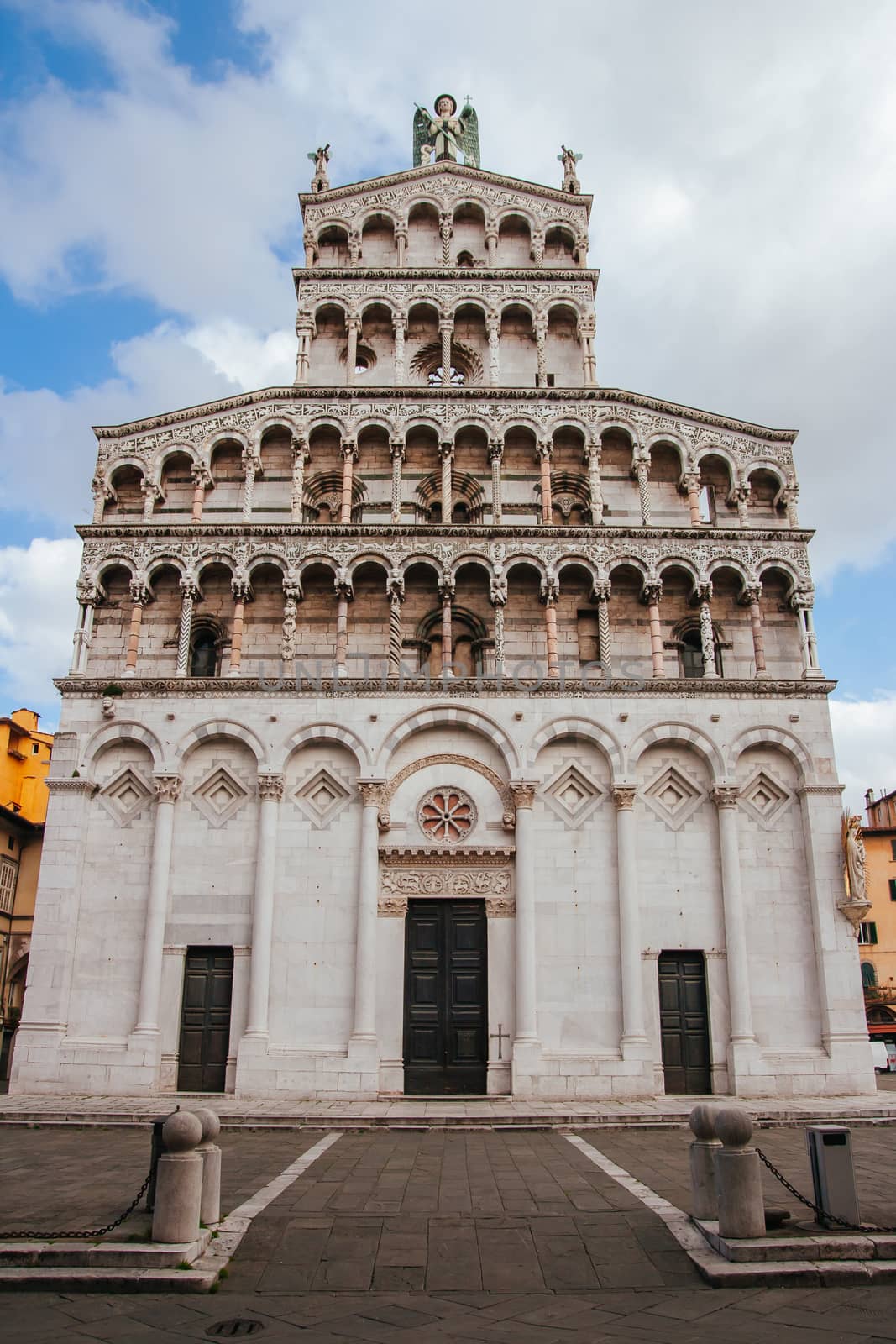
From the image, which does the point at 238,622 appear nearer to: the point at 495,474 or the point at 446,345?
the point at 495,474

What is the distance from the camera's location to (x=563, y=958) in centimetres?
2317

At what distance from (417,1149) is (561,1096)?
6.49m

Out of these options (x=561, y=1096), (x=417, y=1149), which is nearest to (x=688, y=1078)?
(x=561, y=1096)

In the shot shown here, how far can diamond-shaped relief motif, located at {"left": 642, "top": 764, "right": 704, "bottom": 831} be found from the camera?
80.2ft

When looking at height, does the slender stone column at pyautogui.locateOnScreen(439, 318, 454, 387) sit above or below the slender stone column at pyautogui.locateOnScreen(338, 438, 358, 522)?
above

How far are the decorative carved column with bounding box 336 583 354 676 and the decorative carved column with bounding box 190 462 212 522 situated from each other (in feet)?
14.5

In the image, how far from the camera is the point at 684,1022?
23.1 meters

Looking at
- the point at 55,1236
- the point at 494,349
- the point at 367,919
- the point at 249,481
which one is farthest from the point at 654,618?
the point at 55,1236

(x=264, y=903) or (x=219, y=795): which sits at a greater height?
→ (x=219, y=795)

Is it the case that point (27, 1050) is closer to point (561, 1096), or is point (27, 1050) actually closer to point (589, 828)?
point (561, 1096)

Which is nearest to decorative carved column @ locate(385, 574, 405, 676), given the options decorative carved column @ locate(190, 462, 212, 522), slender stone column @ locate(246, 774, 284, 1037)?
slender stone column @ locate(246, 774, 284, 1037)

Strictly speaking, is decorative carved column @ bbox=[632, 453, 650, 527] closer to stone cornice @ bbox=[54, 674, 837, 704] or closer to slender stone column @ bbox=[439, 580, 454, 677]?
stone cornice @ bbox=[54, 674, 837, 704]

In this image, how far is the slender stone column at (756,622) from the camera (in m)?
25.5

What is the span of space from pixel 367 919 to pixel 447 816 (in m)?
3.05
